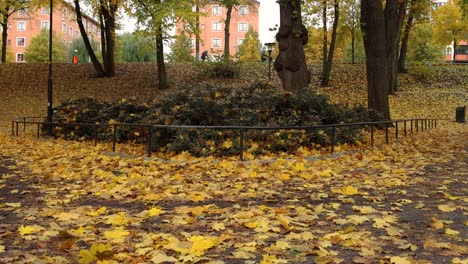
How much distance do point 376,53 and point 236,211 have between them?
12.1 metres

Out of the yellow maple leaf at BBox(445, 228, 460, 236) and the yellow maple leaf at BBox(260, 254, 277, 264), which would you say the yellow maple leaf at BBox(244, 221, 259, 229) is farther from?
the yellow maple leaf at BBox(445, 228, 460, 236)

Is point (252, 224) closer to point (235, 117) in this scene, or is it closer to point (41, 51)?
point (235, 117)

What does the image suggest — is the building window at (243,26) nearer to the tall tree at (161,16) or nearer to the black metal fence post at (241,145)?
the tall tree at (161,16)

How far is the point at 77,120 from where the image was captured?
16750 mm

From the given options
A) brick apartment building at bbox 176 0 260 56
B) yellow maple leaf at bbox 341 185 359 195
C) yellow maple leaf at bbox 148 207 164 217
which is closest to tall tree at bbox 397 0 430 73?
yellow maple leaf at bbox 341 185 359 195

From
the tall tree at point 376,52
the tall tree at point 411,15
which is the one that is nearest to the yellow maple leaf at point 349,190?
the tall tree at point 376,52

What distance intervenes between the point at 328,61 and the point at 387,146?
19.8 metres

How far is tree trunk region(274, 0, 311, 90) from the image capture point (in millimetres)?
17047

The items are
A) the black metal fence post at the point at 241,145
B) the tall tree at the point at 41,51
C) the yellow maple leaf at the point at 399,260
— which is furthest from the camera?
the tall tree at the point at 41,51

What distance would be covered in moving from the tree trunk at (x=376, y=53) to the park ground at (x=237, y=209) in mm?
6053

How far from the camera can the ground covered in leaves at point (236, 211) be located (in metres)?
3.94

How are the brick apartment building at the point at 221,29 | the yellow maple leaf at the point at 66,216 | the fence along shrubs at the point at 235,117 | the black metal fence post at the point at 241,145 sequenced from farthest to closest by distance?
the brick apartment building at the point at 221,29 < the fence along shrubs at the point at 235,117 < the black metal fence post at the point at 241,145 < the yellow maple leaf at the point at 66,216

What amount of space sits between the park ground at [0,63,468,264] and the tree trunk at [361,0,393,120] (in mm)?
6053

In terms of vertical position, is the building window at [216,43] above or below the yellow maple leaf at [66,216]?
above
